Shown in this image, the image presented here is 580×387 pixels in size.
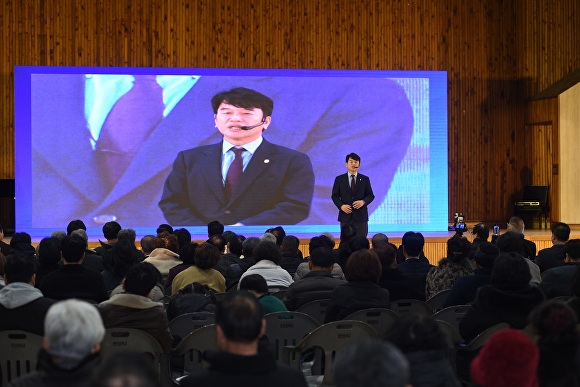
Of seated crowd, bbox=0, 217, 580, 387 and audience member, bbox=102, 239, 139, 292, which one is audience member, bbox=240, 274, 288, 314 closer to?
seated crowd, bbox=0, 217, 580, 387

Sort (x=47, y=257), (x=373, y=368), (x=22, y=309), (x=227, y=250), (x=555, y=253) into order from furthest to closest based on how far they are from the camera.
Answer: (x=227, y=250) < (x=555, y=253) < (x=47, y=257) < (x=22, y=309) < (x=373, y=368)

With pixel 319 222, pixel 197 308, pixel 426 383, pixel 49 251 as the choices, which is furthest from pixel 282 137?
pixel 426 383

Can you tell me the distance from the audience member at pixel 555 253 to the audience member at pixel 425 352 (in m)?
4.20

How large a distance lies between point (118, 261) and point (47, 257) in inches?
23.5

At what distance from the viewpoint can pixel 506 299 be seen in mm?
3941

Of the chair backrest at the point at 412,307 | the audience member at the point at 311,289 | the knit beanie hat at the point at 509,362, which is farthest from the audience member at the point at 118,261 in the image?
the knit beanie hat at the point at 509,362

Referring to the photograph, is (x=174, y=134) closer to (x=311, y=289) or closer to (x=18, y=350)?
(x=311, y=289)

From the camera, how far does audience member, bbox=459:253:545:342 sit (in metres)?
3.91

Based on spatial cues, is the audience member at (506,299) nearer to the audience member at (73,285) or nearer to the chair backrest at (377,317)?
the chair backrest at (377,317)

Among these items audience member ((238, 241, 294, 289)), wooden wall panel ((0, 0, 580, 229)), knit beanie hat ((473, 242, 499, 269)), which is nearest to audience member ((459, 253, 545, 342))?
knit beanie hat ((473, 242, 499, 269))

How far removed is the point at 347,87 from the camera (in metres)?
13.0

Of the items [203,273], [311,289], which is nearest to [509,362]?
[311,289]

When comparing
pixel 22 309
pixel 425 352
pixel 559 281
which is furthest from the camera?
pixel 559 281

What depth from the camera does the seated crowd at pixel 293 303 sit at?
224 cm
